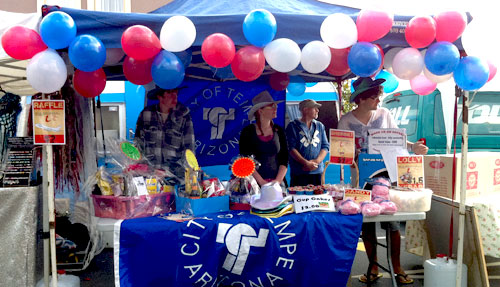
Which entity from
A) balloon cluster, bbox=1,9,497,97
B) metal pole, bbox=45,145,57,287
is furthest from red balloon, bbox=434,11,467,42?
metal pole, bbox=45,145,57,287

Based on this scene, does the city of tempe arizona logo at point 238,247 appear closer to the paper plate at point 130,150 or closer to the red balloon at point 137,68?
the paper plate at point 130,150

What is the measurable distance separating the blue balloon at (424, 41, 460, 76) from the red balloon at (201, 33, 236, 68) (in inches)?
53.6

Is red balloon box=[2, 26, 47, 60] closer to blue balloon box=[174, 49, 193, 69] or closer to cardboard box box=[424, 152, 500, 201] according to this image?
blue balloon box=[174, 49, 193, 69]

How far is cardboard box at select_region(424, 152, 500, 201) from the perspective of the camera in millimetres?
3508

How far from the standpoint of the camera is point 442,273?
3.12 metres

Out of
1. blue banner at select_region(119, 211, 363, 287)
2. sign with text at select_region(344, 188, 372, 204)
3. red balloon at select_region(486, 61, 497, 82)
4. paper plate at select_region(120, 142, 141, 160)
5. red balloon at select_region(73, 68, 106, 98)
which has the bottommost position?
blue banner at select_region(119, 211, 363, 287)

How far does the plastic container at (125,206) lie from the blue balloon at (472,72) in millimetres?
2259

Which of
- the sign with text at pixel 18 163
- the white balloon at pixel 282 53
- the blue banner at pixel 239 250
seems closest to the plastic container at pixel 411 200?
the blue banner at pixel 239 250

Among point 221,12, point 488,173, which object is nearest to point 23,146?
point 221,12

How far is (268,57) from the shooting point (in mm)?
2754

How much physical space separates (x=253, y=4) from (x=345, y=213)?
1.70 meters

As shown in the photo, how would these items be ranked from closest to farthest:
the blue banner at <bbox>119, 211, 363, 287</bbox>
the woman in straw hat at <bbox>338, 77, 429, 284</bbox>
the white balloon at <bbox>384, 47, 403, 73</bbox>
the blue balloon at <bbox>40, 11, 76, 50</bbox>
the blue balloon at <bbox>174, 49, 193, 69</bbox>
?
the blue balloon at <bbox>40, 11, 76, 50</bbox>
the blue banner at <bbox>119, 211, 363, 287</bbox>
the blue balloon at <bbox>174, 49, 193, 69</bbox>
the white balloon at <bbox>384, 47, 403, 73</bbox>
the woman in straw hat at <bbox>338, 77, 429, 284</bbox>

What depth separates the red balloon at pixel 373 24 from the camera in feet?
8.89

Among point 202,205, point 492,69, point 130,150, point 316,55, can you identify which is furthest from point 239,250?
point 492,69
